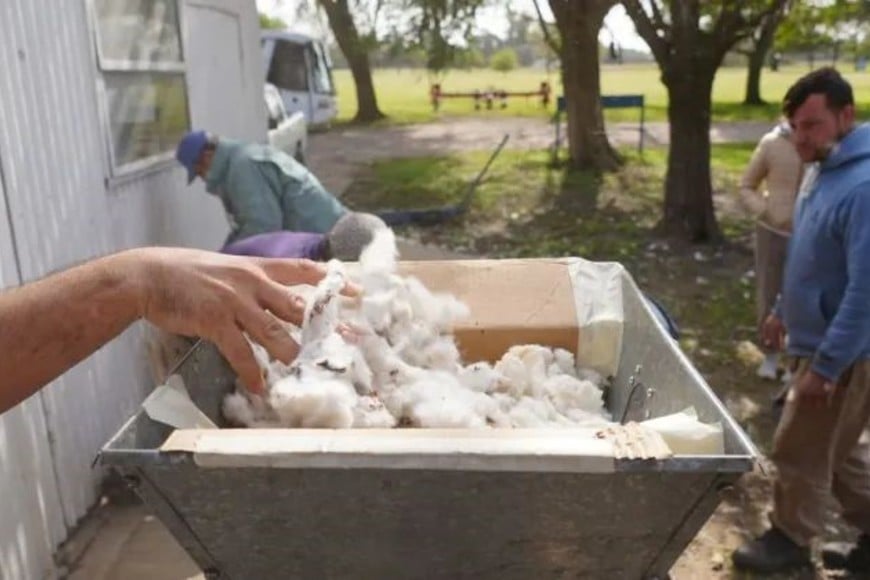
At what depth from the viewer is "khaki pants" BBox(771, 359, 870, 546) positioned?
3.25m

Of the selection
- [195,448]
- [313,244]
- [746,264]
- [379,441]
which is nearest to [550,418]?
[379,441]

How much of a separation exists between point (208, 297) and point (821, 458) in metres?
2.81

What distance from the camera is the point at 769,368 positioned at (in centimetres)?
548

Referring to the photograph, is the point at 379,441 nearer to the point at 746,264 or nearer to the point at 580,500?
the point at 580,500

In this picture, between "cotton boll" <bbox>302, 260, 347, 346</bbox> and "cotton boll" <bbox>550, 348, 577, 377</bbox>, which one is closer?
"cotton boll" <bbox>302, 260, 347, 346</bbox>

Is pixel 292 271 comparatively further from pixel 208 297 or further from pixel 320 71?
pixel 320 71

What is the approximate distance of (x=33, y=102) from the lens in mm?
3498

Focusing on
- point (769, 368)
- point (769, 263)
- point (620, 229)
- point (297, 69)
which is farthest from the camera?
point (297, 69)

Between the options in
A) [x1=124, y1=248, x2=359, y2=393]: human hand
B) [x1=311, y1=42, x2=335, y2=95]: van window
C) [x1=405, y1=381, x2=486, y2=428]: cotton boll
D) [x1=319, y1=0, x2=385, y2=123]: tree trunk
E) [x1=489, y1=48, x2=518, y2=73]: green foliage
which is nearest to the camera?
[x1=124, y1=248, x2=359, y2=393]: human hand

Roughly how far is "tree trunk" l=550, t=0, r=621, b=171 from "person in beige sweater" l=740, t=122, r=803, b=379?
619 cm

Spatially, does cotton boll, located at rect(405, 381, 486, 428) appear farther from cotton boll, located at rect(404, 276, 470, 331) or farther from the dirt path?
the dirt path

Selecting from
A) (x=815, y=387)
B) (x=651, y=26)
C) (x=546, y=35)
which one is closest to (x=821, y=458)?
(x=815, y=387)

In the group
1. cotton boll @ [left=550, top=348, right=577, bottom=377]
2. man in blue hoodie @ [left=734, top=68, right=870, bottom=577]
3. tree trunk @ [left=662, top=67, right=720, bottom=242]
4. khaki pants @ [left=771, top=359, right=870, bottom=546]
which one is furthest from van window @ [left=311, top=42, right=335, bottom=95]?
cotton boll @ [left=550, top=348, right=577, bottom=377]

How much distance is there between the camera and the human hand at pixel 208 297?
135 cm
